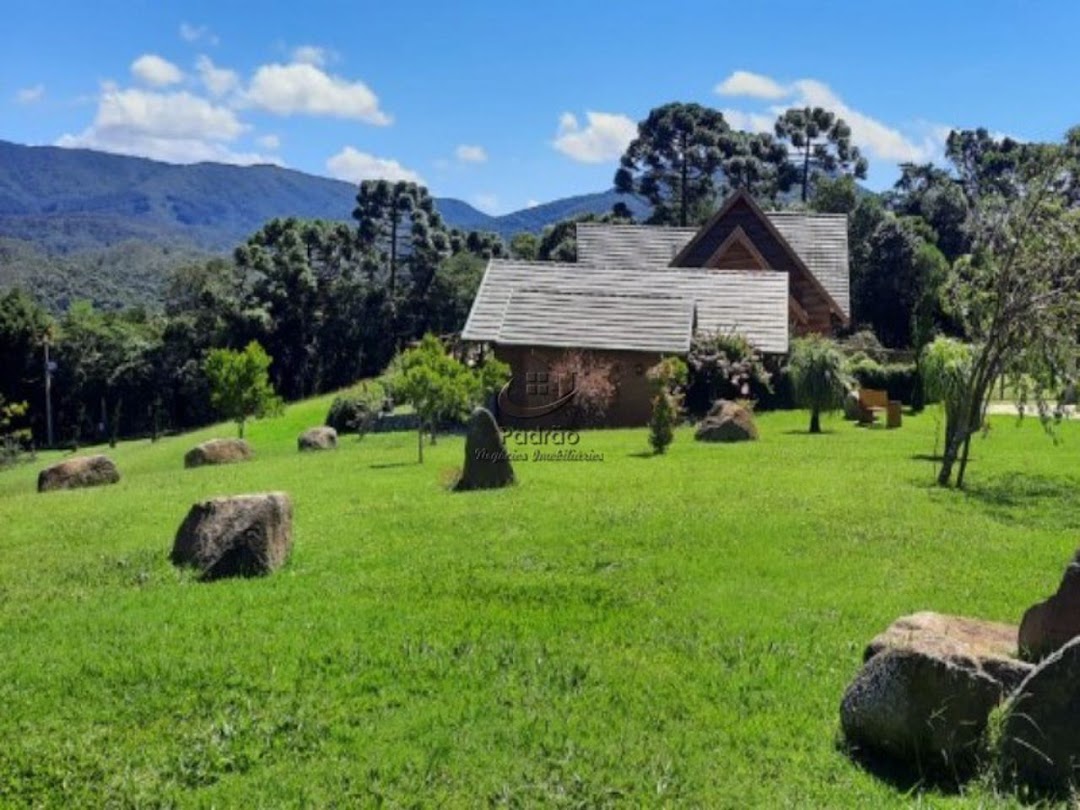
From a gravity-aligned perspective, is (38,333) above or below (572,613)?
above

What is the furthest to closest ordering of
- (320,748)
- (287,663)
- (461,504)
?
(461,504)
(287,663)
(320,748)

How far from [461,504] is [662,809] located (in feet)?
29.1

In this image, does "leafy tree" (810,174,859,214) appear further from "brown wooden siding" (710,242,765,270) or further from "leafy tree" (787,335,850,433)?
"leafy tree" (787,335,850,433)

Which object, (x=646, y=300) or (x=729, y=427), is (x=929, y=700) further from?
(x=646, y=300)

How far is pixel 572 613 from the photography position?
868cm

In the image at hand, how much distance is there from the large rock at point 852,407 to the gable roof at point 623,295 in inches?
161

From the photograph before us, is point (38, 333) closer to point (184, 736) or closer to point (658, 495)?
point (658, 495)

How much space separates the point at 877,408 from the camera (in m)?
28.8

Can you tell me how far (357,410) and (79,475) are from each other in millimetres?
12252

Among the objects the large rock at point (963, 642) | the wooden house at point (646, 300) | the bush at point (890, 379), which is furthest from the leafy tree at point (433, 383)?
the bush at point (890, 379)

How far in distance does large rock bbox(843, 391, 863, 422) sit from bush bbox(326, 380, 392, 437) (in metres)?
15.1

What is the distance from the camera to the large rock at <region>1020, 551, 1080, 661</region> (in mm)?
6320

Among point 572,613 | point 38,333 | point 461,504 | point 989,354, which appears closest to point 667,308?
point 989,354

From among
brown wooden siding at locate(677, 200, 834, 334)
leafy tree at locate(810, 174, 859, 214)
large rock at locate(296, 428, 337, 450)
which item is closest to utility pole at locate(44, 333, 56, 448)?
large rock at locate(296, 428, 337, 450)
